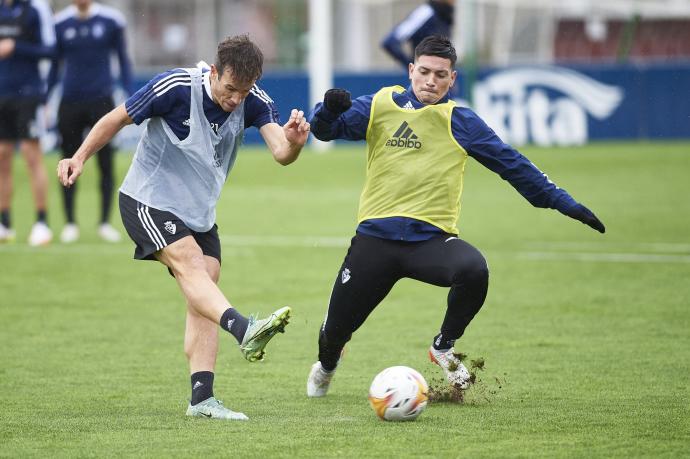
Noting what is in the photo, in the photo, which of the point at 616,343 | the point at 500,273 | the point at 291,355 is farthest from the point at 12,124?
the point at 616,343

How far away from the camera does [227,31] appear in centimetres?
3747

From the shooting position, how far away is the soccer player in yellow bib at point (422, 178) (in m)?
6.41

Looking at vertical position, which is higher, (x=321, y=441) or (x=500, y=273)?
(x=321, y=441)

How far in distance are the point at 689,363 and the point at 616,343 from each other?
81 centimetres

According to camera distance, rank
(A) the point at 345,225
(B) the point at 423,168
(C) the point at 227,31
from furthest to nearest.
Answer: (C) the point at 227,31
(A) the point at 345,225
(B) the point at 423,168

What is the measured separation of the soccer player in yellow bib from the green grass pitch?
0.73 metres

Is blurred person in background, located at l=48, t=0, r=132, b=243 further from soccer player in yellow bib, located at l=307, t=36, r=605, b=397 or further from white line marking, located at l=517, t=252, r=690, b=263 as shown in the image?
soccer player in yellow bib, located at l=307, t=36, r=605, b=397

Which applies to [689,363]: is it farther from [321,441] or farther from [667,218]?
[667,218]

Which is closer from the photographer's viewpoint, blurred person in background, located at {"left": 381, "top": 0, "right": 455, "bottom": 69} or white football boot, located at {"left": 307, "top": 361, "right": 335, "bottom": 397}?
A: white football boot, located at {"left": 307, "top": 361, "right": 335, "bottom": 397}

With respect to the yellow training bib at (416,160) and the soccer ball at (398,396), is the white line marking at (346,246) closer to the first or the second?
the yellow training bib at (416,160)

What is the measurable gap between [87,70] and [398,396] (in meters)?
8.59

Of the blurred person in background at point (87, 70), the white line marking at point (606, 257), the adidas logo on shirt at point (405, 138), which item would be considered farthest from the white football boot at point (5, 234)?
the adidas logo on shirt at point (405, 138)

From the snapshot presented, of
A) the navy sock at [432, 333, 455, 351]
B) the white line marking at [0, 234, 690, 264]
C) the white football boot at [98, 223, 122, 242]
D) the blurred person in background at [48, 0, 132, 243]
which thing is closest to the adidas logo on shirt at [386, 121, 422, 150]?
the navy sock at [432, 333, 455, 351]

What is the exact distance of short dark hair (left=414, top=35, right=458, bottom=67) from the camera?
21.1 feet
